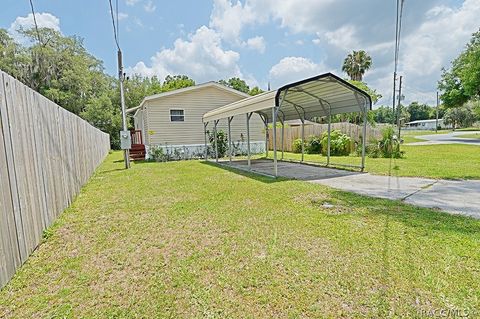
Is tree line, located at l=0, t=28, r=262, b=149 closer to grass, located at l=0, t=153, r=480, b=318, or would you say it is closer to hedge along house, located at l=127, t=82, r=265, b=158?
hedge along house, located at l=127, t=82, r=265, b=158

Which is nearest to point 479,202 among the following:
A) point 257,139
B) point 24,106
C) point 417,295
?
point 417,295

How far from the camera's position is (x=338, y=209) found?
4598 mm

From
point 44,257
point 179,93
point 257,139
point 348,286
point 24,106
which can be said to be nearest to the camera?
point 348,286

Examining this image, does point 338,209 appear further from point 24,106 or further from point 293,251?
point 24,106

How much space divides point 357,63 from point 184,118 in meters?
24.2

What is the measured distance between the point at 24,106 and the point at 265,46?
18.1m

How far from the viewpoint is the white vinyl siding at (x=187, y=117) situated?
1465 cm

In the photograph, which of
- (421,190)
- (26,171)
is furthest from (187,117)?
(26,171)

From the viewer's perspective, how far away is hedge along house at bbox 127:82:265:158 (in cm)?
1465

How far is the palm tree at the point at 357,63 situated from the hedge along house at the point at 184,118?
2019cm

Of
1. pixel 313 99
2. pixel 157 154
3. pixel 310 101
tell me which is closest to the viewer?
pixel 313 99

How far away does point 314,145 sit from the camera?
17.1m

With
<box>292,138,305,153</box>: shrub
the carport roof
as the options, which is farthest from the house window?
<box>292,138,305,153</box>: shrub

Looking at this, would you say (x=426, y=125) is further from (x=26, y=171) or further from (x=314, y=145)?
(x=26, y=171)
